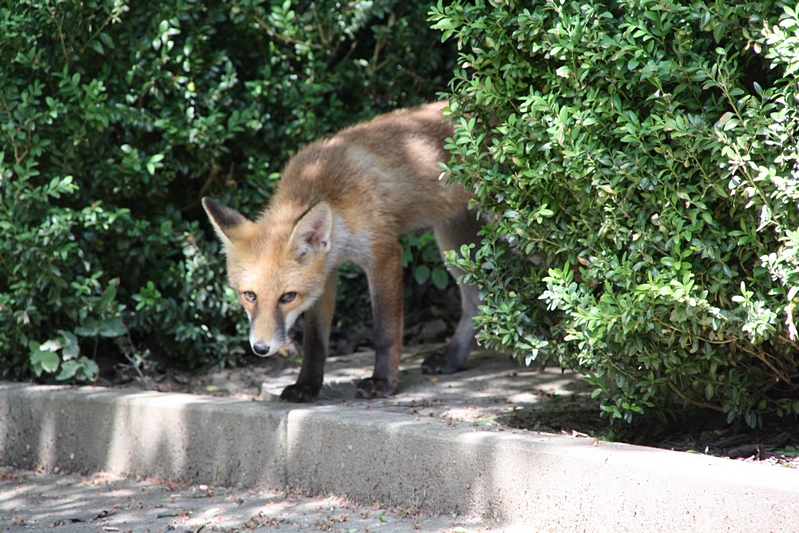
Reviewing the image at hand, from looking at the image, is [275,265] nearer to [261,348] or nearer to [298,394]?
[261,348]

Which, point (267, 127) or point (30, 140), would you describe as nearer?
point (30, 140)

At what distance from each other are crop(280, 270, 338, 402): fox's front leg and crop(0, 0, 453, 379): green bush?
3.32ft

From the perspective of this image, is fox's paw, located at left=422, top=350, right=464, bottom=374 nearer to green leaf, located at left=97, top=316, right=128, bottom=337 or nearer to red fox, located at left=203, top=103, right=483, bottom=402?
red fox, located at left=203, top=103, right=483, bottom=402

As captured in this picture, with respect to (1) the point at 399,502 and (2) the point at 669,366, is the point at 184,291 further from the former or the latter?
(2) the point at 669,366

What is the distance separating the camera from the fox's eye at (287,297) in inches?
172

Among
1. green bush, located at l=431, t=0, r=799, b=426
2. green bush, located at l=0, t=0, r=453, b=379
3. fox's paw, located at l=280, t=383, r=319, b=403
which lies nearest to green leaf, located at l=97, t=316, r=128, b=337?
green bush, located at l=0, t=0, r=453, b=379

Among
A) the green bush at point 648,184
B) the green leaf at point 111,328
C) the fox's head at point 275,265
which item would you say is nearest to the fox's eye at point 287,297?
the fox's head at point 275,265

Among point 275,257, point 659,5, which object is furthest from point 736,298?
point 275,257

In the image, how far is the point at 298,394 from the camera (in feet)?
15.1

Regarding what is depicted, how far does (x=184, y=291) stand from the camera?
18.3ft

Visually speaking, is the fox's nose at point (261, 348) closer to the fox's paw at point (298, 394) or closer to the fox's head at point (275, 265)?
the fox's head at point (275, 265)

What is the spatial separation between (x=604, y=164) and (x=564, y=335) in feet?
2.91

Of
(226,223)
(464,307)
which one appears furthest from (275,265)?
(464,307)

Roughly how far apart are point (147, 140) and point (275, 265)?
77.8 inches
